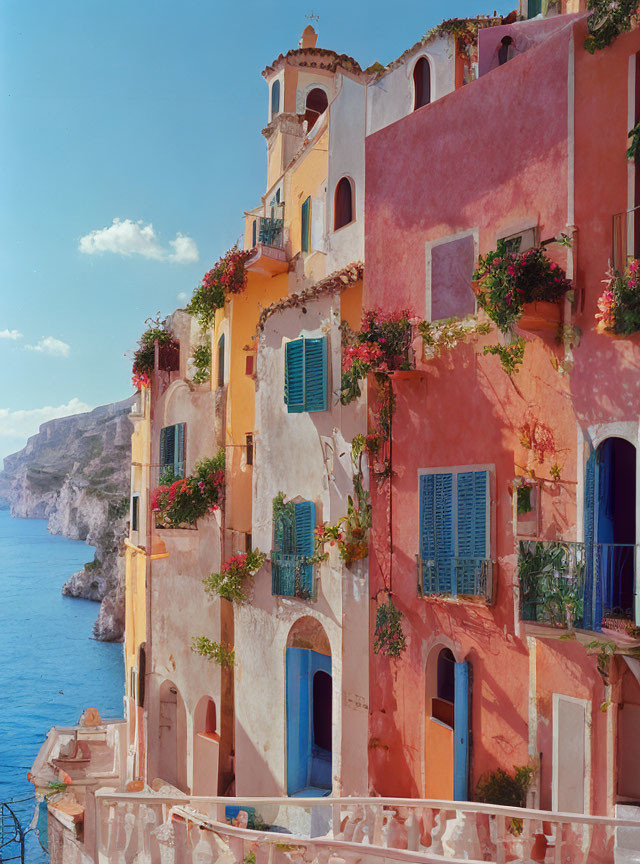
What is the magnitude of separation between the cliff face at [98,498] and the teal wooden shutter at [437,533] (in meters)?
24.3

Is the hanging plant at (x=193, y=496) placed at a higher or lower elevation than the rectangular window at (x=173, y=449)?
lower

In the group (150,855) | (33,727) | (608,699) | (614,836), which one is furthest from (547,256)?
(33,727)

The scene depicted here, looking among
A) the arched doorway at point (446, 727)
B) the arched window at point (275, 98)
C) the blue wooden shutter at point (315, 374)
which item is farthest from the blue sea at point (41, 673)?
the arched window at point (275, 98)

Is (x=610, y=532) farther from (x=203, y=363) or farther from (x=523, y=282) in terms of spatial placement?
(x=203, y=363)

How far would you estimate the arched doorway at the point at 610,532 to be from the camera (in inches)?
366

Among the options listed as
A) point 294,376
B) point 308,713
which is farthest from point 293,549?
point 294,376

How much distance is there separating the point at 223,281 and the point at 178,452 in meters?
4.75

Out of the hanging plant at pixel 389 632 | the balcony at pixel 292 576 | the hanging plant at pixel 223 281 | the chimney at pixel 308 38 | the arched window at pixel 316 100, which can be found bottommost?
the hanging plant at pixel 389 632

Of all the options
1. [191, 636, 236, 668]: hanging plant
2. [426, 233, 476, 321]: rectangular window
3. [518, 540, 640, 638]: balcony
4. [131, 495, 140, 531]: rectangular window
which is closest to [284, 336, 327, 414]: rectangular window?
[426, 233, 476, 321]: rectangular window

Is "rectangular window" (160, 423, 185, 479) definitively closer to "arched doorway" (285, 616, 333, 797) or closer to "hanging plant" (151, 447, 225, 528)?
"hanging plant" (151, 447, 225, 528)

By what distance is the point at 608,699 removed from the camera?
959 cm

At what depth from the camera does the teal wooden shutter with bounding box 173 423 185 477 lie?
20828mm

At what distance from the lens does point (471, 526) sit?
453 inches

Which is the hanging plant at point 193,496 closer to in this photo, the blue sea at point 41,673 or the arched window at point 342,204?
the arched window at point 342,204
